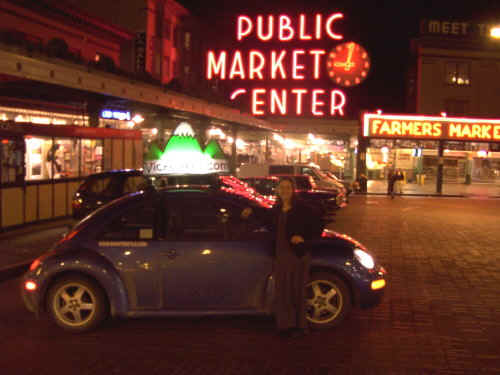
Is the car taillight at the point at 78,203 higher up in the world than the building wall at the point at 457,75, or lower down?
lower down

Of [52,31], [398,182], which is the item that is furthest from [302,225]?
[398,182]

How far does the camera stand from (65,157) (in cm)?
1478

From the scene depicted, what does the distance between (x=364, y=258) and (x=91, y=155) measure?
1147cm

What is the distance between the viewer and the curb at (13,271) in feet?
28.2

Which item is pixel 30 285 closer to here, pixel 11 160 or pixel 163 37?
pixel 11 160

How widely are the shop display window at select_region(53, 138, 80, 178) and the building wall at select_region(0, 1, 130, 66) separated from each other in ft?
25.4

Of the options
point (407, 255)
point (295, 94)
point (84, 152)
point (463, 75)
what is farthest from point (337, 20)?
point (407, 255)

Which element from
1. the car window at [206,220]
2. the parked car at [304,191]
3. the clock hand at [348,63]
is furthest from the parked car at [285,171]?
the clock hand at [348,63]

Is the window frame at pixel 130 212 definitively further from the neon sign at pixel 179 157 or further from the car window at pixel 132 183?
the car window at pixel 132 183

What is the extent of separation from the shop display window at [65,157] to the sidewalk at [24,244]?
1285 mm

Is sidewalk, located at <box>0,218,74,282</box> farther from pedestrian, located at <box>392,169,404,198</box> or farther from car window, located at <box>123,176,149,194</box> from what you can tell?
pedestrian, located at <box>392,169,404,198</box>

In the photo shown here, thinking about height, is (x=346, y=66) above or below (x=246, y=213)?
above

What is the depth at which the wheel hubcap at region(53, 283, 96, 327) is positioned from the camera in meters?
5.90

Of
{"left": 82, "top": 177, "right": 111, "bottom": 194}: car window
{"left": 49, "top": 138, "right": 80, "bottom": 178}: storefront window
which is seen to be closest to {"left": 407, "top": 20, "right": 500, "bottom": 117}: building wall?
{"left": 49, "top": 138, "right": 80, "bottom": 178}: storefront window
